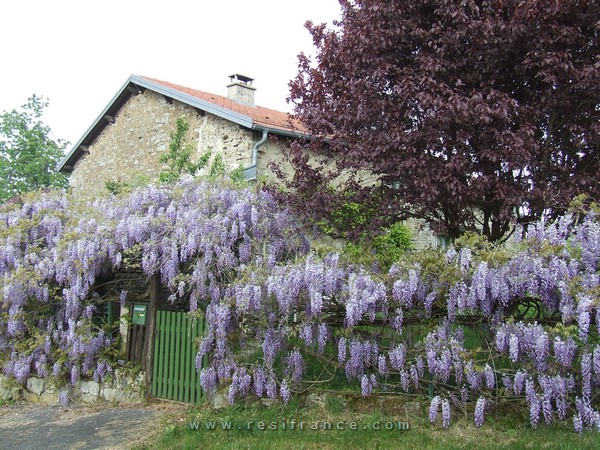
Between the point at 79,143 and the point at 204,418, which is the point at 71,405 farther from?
the point at 79,143

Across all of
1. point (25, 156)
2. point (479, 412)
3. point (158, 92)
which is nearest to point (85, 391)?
point (479, 412)

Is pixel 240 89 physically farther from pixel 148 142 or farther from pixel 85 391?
pixel 85 391

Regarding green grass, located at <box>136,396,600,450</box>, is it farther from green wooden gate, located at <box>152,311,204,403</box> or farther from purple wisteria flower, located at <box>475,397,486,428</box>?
green wooden gate, located at <box>152,311,204,403</box>

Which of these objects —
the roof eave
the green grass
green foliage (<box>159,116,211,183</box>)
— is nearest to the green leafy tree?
the roof eave

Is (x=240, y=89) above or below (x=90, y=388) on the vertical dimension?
above

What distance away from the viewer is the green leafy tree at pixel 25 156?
27422 mm

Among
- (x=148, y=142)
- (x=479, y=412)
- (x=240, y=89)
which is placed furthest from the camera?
(x=240, y=89)

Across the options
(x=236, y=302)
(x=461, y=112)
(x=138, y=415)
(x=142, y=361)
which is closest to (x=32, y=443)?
(x=138, y=415)

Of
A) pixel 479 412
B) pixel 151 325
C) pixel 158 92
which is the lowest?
pixel 479 412

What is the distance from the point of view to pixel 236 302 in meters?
5.72

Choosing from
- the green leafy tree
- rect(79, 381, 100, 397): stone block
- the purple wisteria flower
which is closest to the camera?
the purple wisteria flower

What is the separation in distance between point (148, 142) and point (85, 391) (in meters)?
8.24

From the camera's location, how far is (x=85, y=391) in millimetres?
7348

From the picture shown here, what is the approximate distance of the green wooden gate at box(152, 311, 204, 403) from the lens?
645 cm
